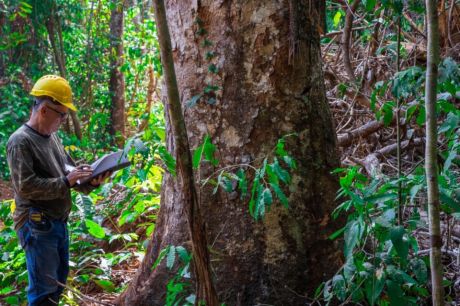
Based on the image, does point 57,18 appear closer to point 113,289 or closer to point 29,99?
point 29,99

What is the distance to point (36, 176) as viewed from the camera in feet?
11.8

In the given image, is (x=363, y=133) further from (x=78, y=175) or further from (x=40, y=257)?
(x=40, y=257)

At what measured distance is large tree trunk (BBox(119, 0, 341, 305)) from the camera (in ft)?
10.9

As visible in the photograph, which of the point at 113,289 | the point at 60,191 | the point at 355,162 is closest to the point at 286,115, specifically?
the point at 60,191

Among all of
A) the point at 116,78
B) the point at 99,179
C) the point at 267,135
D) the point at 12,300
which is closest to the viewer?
the point at 267,135

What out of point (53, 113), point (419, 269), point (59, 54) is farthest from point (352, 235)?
point (59, 54)

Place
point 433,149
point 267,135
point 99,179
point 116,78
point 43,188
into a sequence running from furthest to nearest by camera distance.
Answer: point 116,78
point 99,179
point 43,188
point 267,135
point 433,149

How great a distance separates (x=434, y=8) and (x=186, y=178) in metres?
1.10

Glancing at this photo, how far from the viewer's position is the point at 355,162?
16.5 feet

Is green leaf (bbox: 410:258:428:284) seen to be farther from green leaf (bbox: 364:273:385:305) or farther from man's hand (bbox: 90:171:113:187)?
man's hand (bbox: 90:171:113:187)

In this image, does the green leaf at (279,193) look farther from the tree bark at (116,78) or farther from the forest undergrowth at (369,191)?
the tree bark at (116,78)

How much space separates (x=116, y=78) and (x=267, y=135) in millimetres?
8896

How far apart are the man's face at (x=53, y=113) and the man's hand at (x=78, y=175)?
0.33 m

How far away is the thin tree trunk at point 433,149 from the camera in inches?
82.8
